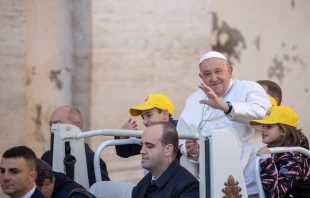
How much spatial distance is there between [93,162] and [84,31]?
278 centimetres

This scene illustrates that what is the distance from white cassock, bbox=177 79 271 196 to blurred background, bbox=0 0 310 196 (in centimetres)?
294

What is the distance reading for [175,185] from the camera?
5.45 meters

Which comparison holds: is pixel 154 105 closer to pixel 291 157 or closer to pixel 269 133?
pixel 269 133

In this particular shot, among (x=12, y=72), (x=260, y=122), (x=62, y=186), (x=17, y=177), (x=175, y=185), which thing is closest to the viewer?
(x=175, y=185)

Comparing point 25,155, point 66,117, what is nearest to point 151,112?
point 66,117

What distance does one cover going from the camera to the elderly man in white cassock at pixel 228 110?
6.04 m

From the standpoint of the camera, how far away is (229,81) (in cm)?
634

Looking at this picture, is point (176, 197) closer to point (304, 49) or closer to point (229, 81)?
point (229, 81)

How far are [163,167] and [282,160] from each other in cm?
83

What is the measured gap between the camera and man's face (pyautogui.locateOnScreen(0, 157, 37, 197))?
231 inches

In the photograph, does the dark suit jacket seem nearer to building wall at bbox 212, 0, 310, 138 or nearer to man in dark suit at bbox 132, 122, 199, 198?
man in dark suit at bbox 132, 122, 199, 198

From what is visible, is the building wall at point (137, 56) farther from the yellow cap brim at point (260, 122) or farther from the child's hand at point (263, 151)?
the child's hand at point (263, 151)

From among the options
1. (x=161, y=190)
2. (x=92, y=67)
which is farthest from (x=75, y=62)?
(x=161, y=190)

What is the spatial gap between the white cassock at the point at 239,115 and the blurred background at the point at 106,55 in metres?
2.94
